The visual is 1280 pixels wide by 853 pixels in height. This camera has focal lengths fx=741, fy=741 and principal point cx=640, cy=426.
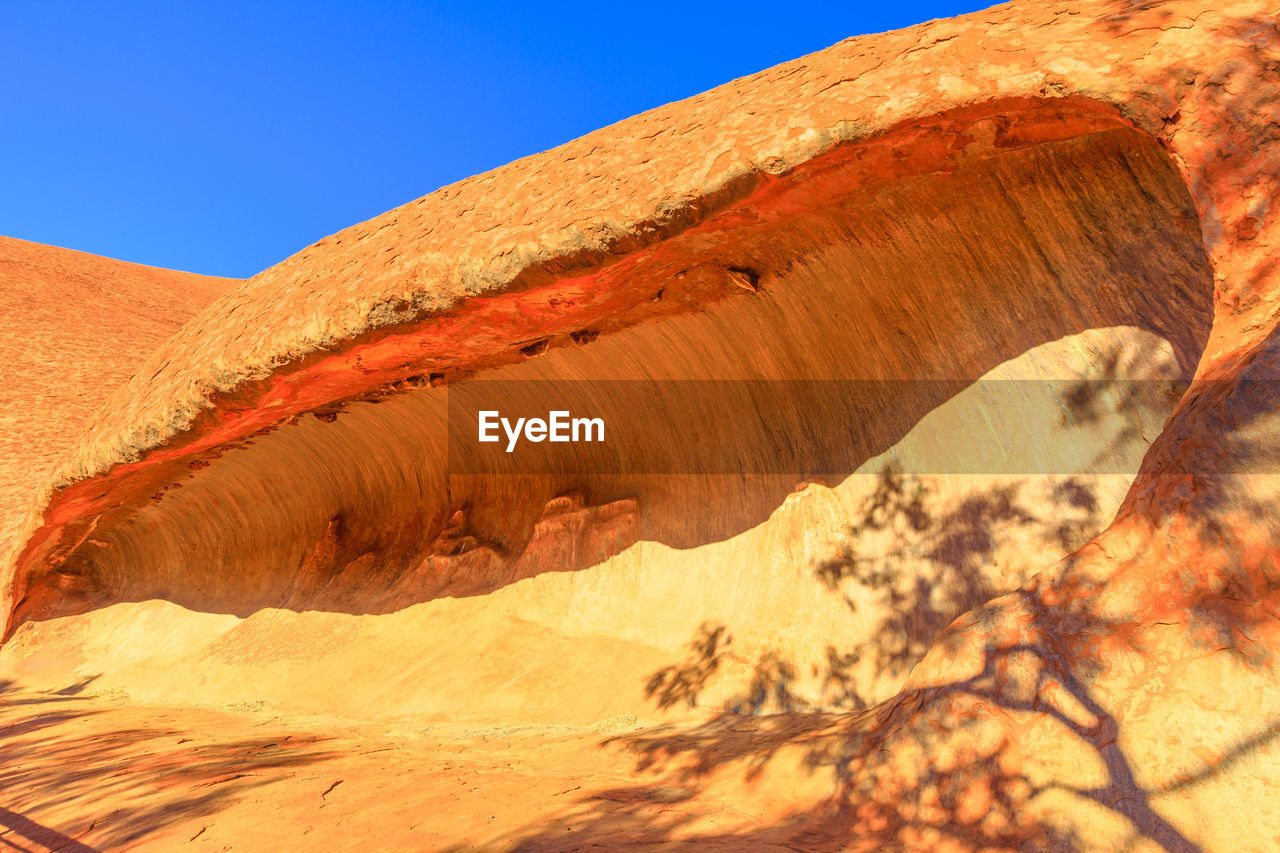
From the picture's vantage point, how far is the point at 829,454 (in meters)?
5.25

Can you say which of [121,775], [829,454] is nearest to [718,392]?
[829,454]

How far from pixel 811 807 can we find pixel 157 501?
876cm

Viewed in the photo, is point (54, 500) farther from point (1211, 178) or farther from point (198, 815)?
point (1211, 178)

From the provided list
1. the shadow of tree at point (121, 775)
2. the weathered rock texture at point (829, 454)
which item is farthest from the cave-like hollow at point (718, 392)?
the shadow of tree at point (121, 775)

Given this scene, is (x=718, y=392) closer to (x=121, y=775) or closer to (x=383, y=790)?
(x=383, y=790)

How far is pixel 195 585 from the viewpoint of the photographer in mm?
9312

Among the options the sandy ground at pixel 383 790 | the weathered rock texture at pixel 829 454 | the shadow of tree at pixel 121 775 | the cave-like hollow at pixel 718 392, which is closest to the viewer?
the weathered rock texture at pixel 829 454

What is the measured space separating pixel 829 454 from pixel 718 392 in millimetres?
1082

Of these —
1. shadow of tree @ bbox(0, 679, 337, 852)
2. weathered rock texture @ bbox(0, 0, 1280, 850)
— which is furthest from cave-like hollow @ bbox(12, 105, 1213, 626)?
shadow of tree @ bbox(0, 679, 337, 852)

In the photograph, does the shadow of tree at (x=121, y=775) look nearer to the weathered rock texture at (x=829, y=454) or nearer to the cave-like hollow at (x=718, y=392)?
the weathered rock texture at (x=829, y=454)

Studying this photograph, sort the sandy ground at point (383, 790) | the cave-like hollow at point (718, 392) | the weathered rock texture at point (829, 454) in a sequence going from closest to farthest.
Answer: the weathered rock texture at point (829, 454), the sandy ground at point (383, 790), the cave-like hollow at point (718, 392)

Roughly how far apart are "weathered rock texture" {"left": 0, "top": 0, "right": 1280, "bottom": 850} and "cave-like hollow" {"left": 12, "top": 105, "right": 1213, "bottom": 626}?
29 mm

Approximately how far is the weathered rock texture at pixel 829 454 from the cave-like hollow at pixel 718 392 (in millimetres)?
29

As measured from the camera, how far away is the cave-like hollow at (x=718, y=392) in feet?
13.0
